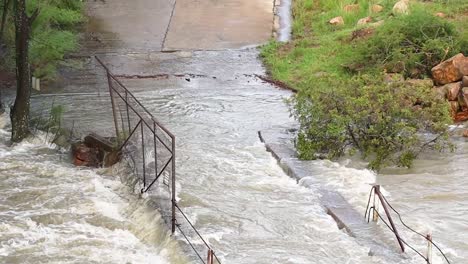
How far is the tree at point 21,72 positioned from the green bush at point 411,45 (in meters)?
7.72

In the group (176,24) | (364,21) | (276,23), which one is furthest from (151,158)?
(276,23)

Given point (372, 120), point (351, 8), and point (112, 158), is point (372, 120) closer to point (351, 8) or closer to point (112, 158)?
point (112, 158)

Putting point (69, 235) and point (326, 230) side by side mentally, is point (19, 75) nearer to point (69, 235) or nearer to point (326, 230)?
point (69, 235)

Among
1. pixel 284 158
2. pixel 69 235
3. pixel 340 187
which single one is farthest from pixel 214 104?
pixel 69 235

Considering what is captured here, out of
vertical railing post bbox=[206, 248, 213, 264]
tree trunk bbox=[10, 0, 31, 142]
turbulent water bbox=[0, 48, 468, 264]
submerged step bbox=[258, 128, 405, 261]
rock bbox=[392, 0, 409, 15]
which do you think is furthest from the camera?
rock bbox=[392, 0, 409, 15]

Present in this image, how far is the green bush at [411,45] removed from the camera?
15.9 meters

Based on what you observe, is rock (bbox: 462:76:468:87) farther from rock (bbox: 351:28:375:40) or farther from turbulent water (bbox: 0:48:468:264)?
rock (bbox: 351:28:375:40)

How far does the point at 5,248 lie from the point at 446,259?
5.67 m

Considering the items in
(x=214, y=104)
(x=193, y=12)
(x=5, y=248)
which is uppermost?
(x=193, y=12)

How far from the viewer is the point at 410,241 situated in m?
9.35

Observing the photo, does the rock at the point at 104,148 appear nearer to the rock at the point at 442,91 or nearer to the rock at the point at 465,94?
the rock at the point at 442,91

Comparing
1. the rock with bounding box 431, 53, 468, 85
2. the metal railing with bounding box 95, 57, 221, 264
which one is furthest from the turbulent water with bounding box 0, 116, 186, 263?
the rock with bounding box 431, 53, 468, 85

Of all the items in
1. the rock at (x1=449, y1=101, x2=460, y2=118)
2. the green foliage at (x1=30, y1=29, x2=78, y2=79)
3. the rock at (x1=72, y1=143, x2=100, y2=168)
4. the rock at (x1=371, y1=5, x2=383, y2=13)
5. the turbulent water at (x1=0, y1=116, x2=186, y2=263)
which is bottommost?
the turbulent water at (x1=0, y1=116, x2=186, y2=263)

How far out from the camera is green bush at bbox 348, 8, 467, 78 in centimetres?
1587
